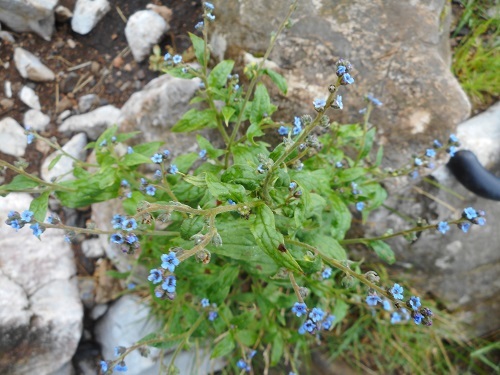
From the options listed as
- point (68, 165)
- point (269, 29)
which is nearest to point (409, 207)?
point (269, 29)

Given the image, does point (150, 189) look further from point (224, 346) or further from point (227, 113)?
point (224, 346)

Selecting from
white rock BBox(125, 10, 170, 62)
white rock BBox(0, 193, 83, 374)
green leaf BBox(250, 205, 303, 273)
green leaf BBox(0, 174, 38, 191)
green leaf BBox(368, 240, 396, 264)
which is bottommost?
white rock BBox(0, 193, 83, 374)

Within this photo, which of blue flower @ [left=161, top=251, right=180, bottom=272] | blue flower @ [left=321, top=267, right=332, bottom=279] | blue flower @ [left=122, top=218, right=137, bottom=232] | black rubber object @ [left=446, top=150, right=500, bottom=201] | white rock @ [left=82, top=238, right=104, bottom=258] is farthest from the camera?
white rock @ [left=82, top=238, right=104, bottom=258]

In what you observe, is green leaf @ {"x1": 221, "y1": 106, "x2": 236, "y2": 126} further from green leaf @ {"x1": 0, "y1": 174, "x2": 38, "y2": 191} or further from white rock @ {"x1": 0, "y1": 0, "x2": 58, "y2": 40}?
white rock @ {"x1": 0, "y1": 0, "x2": 58, "y2": 40}

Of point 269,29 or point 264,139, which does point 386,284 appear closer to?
point 264,139

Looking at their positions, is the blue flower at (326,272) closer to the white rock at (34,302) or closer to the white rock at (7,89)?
the white rock at (34,302)

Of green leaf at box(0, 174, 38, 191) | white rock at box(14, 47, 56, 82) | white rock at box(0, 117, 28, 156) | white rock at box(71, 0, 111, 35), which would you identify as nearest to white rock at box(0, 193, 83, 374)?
white rock at box(0, 117, 28, 156)

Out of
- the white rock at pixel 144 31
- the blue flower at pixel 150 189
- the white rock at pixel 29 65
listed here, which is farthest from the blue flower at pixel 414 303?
the white rock at pixel 29 65
